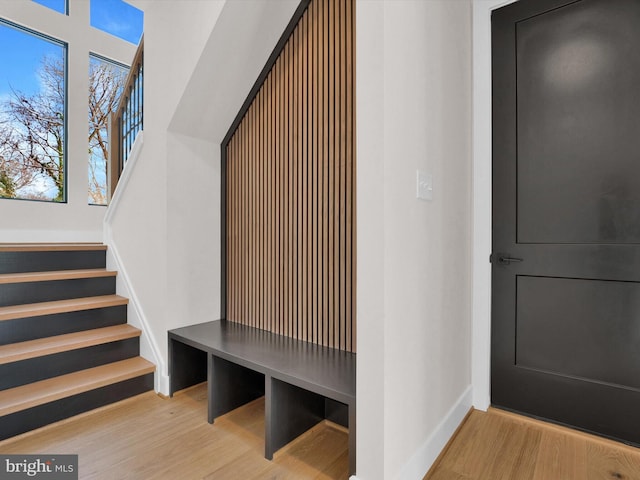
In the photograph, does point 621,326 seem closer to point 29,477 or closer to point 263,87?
point 263,87

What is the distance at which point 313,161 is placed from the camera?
2012mm

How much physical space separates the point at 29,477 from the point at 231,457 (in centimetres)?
84

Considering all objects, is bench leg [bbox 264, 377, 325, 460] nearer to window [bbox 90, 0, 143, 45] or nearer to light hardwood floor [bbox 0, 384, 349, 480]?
light hardwood floor [bbox 0, 384, 349, 480]

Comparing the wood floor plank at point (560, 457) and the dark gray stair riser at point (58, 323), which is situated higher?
Result: the dark gray stair riser at point (58, 323)

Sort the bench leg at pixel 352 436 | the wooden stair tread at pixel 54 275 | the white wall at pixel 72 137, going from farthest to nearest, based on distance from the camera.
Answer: the white wall at pixel 72 137, the wooden stair tread at pixel 54 275, the bench leg at pixel 352 436

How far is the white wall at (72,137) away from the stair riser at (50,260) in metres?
1.29

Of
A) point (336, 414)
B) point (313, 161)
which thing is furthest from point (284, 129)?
point (336, 414)

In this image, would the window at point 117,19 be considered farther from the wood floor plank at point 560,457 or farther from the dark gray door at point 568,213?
the wood floor plank at point 560,457

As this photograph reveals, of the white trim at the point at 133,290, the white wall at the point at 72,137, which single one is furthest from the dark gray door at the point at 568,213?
the white wall at the point at 72,137

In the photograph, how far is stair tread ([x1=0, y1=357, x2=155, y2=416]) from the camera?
177 centimetres

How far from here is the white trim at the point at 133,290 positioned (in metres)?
2.27

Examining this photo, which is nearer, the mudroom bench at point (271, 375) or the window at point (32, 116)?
the mudroom bench at point (271, 375)

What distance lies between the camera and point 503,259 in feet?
6.56

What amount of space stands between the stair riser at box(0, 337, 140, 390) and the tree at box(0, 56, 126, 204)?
2342mm
